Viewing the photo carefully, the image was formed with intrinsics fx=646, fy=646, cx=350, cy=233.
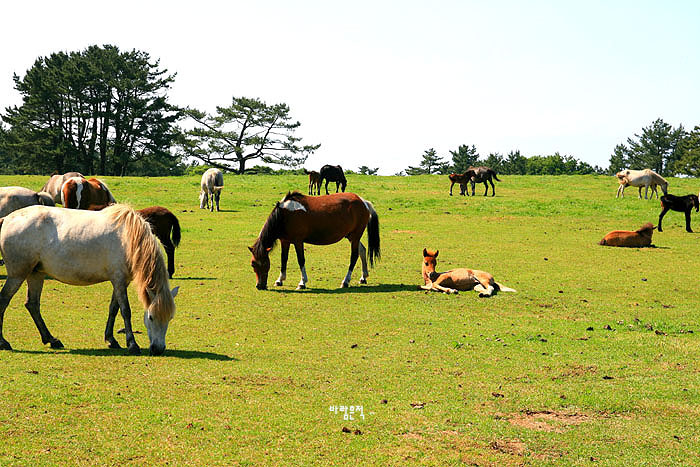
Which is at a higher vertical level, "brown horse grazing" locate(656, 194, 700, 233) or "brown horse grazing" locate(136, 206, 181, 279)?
"brown horse grazing" locate(656, 194, 700, 233)

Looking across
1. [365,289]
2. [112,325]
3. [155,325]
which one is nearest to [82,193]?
[365,289]

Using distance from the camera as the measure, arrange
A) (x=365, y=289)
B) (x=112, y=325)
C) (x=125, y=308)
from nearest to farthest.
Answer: (x=125, y=308) < (x=112, y=325) < (x=365, y=289)

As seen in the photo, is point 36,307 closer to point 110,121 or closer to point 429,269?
point 429,269

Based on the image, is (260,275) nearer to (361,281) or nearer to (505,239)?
(361,281)

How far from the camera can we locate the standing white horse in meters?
8.48

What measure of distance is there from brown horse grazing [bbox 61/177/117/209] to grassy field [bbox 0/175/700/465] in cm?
362

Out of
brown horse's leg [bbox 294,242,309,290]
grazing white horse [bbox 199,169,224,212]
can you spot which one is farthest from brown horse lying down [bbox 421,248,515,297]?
grazing white horse [bbox 199,169,224,212]

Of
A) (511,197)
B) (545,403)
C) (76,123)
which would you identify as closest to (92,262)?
(545,403)

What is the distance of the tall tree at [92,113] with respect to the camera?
64562 millimetres

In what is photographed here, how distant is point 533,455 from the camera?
575 centimetres

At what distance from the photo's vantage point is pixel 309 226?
14.9 metres

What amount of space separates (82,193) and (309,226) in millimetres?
7998

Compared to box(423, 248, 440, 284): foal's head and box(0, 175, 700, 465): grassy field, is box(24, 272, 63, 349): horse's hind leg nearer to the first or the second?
box(0, 175, 700, 465): grassy field

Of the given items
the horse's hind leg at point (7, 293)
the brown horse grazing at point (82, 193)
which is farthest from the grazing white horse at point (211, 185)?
the horse's hind leg at point (7, 293)
